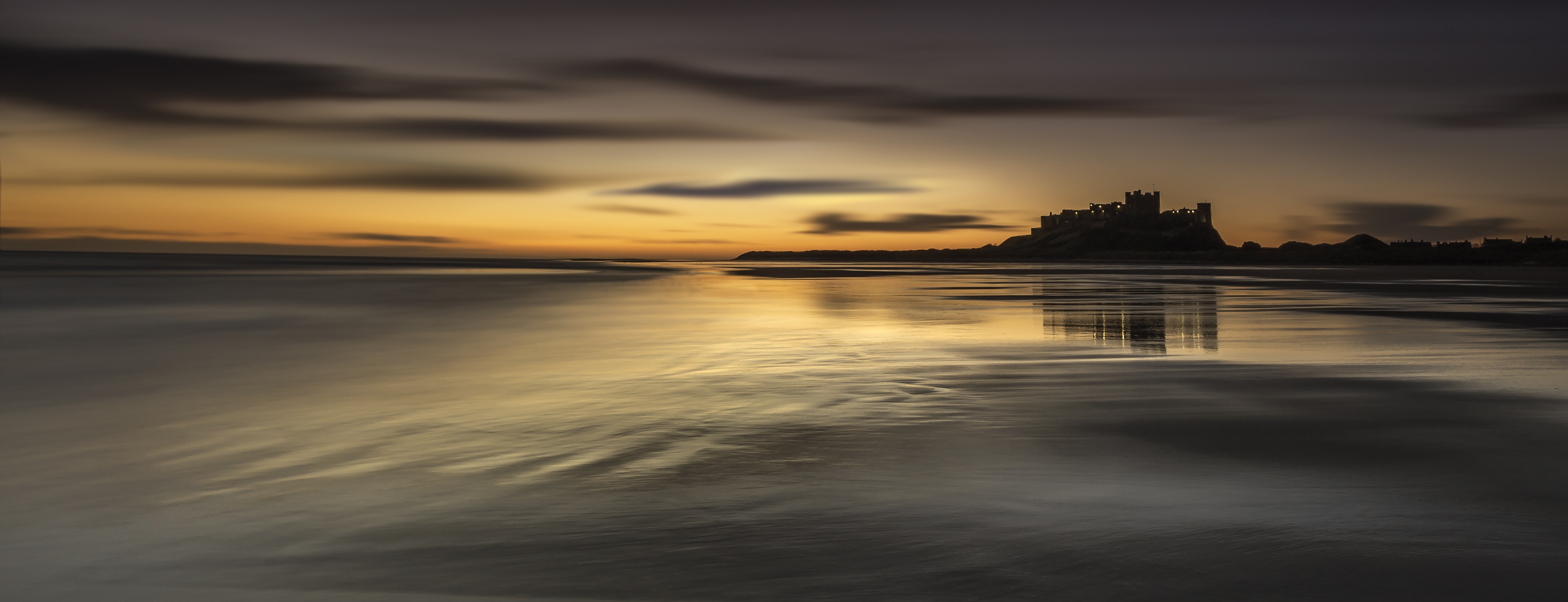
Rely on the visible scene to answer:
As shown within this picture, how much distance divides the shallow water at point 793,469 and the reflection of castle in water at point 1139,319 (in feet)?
0.96

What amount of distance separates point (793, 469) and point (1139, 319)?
13.2m

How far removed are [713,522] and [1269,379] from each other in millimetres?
6713

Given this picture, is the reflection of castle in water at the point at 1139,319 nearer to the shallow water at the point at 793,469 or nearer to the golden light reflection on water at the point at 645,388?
the golden light reflection on water at the point at 645,388

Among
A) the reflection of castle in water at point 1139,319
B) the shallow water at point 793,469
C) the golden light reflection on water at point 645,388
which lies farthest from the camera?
the reflection of castle in water at point 1139,319

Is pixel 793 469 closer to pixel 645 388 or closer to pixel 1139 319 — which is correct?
pixel 645 388

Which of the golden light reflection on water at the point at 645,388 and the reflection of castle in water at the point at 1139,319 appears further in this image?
the reflection of castle in water at the point at 1139,319

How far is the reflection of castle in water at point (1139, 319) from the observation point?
1266cm

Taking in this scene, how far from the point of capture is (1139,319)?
16781mm

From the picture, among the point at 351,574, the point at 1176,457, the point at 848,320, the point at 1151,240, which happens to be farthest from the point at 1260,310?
the point at 1151,240

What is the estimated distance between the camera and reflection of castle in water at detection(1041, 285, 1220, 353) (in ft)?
41.5

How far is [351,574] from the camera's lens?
3557 mm

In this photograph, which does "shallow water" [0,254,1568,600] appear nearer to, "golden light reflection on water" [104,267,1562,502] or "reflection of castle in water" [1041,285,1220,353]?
"golden light reflection on water" [104,267,1562,502]

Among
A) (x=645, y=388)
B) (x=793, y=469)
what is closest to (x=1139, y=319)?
(x=645, y=388)

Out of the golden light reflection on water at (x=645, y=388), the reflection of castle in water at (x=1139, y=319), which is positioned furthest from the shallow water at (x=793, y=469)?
the reflection of castle in water at (x=1139, y=319)
